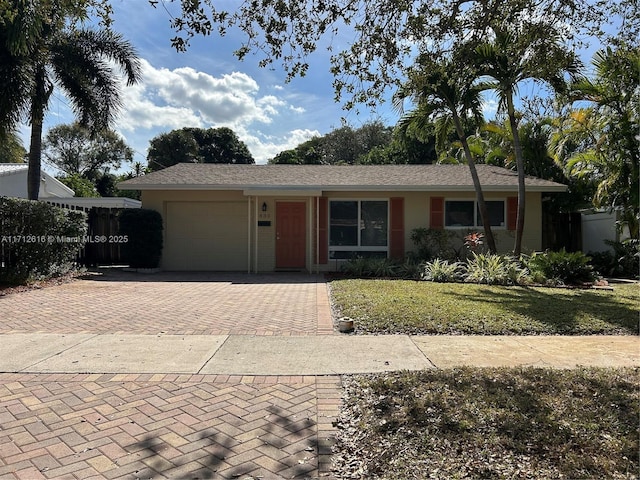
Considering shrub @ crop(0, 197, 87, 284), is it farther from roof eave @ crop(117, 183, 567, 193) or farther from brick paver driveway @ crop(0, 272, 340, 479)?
brick paver driveway @ crop(0, 272, 340, 479)

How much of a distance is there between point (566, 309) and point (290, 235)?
28.2 ft

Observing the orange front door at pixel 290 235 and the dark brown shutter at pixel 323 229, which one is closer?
the dark brown shutter at pixel 323 229

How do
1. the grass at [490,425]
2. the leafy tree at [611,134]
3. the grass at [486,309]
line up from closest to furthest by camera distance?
the grass at [490,425] → the grass at [486,309] → the leafy tree at [611,134]

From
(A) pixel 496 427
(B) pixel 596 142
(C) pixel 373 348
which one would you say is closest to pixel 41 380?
(C) pixel 373 348

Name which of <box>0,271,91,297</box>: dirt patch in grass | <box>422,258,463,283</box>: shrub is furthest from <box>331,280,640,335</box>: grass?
<box>0,271,91,297</box>: dirt patch in grass

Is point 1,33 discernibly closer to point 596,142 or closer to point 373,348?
point 373,348

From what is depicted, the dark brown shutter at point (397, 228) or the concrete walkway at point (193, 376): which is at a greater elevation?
the dark brown shutter at point (397, 228)

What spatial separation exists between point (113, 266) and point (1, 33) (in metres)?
7.34

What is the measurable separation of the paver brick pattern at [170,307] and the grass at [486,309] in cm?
89

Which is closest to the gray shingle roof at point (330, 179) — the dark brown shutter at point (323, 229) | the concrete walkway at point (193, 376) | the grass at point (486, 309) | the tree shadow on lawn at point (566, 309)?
the dark brown shutter at point (323, 229)

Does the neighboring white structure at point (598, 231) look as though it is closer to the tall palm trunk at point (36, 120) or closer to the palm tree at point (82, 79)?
the palm tree at point (82, 79)

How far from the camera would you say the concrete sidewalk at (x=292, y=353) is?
15.5ft

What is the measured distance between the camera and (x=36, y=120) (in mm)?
13188

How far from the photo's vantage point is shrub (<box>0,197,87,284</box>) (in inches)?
404
